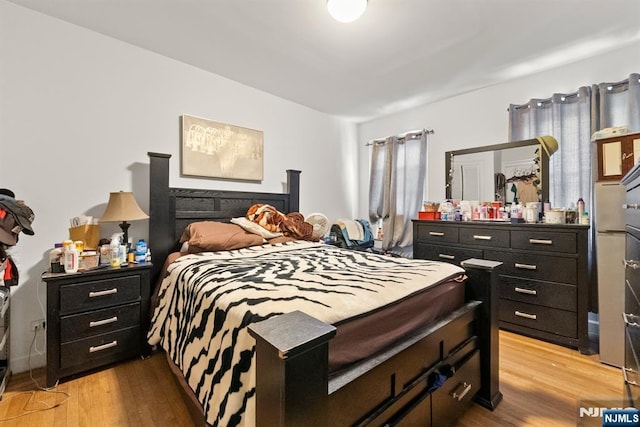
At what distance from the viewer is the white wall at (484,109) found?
240 centimetres

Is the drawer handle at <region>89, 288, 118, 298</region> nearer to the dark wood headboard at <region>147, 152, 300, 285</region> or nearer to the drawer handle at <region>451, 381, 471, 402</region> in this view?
the dark wood headboard at <region>147, 152, 300, 285</region>

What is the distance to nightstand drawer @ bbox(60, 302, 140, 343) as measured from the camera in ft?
5.75

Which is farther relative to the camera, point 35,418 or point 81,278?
point 81,278

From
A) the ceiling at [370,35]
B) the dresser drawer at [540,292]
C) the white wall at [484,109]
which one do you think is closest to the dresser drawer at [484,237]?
the dresser drawer at [540,292]

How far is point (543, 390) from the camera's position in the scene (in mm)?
1681

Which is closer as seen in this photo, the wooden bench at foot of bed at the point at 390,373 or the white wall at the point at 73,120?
the wooden bench at foot of bed at the point at 390,373

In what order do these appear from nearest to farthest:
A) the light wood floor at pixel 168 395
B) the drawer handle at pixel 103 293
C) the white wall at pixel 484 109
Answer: the light wood floor at pixel 168 395, the drawer handle at pixel 103 293, the white wall at pixel 484 109

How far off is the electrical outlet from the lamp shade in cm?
85

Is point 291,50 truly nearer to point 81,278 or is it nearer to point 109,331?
point 81,278

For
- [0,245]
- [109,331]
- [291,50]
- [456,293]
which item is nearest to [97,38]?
[291,50]

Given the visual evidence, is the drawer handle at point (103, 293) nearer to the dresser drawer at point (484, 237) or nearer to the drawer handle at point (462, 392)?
the drawer handle at point (462, 392)

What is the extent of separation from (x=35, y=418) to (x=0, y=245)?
953 mm

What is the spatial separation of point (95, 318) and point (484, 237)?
3205mm

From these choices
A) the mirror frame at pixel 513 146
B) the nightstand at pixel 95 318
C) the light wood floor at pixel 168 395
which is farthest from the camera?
the mirror frame at pixel 513 146
